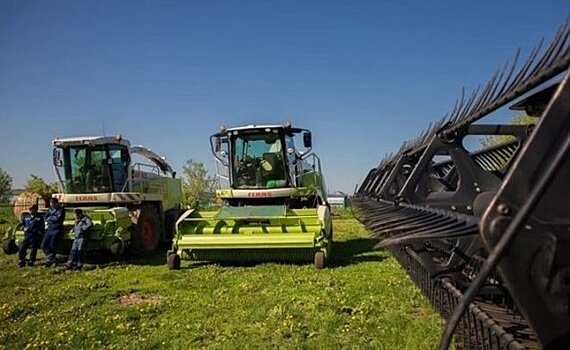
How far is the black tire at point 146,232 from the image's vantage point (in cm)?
1180

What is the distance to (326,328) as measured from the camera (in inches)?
195

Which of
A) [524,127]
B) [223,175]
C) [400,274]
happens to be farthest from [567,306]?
[223,175]

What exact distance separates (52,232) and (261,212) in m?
4.63

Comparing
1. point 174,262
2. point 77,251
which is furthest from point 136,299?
point 77,251

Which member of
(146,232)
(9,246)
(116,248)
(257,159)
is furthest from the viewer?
(146,232)

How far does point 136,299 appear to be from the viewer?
6.93 meters

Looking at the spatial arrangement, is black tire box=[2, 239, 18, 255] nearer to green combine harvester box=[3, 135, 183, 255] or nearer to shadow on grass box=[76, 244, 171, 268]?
green combine harvester box=[3, 135, 183, 255]

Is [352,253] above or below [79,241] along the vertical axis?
below

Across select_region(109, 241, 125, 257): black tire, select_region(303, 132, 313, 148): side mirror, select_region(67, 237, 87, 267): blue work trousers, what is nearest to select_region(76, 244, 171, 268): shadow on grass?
select_region(109, 241, 125, 257): black tire

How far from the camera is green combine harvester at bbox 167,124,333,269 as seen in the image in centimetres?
890

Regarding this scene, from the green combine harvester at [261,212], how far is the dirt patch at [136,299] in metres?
1.98

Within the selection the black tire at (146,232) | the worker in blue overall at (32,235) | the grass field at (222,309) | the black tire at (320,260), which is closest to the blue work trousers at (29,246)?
the worker in blue overall at (32,235)

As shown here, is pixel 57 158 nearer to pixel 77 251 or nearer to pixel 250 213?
pixel 77 251

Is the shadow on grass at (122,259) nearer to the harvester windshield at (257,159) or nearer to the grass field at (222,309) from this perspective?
the grass field at (222,309)
